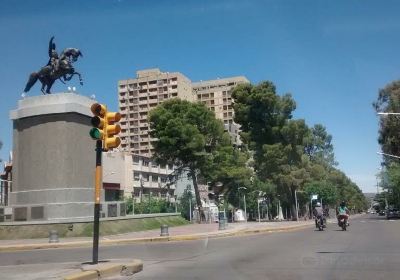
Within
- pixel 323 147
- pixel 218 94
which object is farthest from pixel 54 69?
pixel 218 94

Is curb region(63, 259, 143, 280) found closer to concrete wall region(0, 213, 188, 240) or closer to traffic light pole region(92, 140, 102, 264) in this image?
traffic light pole region(92, 140, 102, 264)

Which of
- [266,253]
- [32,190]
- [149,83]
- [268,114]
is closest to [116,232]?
[32,190]

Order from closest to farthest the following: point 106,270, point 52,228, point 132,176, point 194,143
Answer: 1. point 106,270
2. point 52,228
3. point 194,143
4. point 132,176

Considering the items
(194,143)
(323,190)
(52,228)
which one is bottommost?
(52,228)

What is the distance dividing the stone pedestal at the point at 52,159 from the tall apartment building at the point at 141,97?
109 meters

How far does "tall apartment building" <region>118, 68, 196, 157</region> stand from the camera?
143625 millimetres

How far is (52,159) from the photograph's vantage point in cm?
3244

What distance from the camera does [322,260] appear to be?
548 inches

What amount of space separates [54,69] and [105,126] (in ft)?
75.9

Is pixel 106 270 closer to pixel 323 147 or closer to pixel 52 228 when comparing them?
pixel 52 228

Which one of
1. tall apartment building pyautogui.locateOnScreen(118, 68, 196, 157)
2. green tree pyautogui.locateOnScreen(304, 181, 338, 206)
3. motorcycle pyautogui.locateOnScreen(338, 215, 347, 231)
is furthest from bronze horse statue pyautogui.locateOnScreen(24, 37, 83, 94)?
tall apartment building pyautogui.locateOnScreen(118, 68, 196, 157)

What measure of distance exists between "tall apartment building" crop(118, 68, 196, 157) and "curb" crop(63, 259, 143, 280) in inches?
5118

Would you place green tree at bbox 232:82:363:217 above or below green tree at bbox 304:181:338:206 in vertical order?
above

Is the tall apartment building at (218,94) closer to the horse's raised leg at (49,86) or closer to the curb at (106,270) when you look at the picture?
the horse's raised leg at (49,86)
